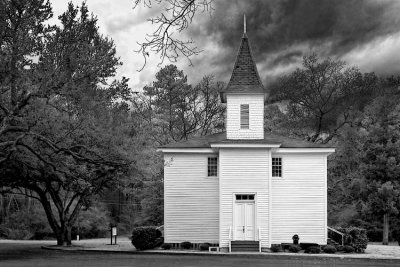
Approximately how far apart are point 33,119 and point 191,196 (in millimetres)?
12990

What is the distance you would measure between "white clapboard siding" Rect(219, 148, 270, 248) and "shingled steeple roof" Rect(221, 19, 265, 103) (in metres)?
3.97

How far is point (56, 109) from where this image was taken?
2831 cm

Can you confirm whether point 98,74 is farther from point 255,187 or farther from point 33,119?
point 255,187

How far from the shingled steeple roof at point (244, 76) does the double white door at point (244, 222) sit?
6959 mm

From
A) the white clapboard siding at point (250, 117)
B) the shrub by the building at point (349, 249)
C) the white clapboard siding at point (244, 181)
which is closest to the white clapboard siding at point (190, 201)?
the white clapboard siding at point (244, 181)

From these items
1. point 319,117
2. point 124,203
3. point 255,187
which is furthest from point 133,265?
point 124,203

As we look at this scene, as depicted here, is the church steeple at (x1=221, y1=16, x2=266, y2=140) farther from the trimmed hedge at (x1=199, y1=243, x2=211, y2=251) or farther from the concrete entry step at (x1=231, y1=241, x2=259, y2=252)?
the trimmed hedge at (x1=199, y1=243, x2=211, y2=251)

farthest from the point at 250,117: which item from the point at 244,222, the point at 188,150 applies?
the point at 244,222

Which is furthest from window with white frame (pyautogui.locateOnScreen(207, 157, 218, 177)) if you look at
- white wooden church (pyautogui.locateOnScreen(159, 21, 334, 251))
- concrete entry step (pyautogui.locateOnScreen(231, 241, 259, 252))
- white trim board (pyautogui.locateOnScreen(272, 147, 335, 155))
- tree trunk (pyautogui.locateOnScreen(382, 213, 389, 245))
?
tree trunk (pyautogui.locateOnScreen(382, 213, 389, 245))

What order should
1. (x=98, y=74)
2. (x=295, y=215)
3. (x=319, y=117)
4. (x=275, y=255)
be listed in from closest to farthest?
(x=98, y=74)
(x=275, y=255)
(x=295, y=215)
(x=319, y=117)

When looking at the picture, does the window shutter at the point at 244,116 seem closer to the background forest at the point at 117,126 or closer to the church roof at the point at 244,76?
the church roof at the point at 244,76

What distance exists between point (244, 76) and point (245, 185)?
716 centimetres

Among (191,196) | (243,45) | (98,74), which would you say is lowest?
(191,196)

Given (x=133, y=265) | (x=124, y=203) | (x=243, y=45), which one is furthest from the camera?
(x=124, y=203)
